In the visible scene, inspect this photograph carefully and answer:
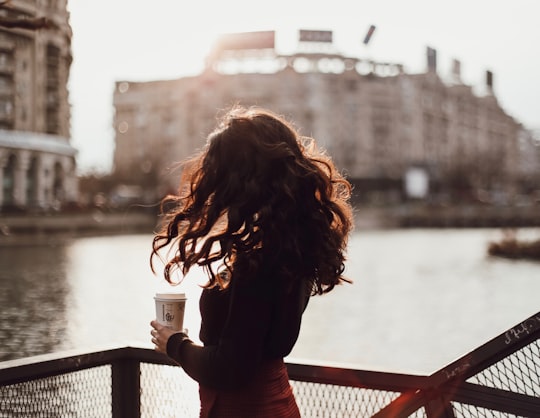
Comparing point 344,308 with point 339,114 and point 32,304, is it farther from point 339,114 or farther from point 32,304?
point 339,114

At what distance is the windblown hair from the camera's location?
1923mm

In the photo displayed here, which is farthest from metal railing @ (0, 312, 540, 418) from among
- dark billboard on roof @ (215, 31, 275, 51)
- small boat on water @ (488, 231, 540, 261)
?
small boat on water @ (488, 231, 540, 261)

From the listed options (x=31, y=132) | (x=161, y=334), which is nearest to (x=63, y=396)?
(x=161, y=334)

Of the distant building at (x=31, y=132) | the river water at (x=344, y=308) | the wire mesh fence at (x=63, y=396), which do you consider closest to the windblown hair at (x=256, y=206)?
the wire mesh fence at (x=63, y=396)

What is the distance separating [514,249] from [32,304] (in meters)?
20.6

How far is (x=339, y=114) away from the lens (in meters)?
92.0

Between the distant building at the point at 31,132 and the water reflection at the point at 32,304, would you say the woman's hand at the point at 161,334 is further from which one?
the distant building at the point at 31,132

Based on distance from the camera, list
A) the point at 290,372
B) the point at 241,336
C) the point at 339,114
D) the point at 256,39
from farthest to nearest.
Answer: the point at 339,114
the point at 256,39
the point at 290,372
the point at 241,336

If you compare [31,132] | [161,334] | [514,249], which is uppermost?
[31,132]

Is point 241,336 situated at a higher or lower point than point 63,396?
higher

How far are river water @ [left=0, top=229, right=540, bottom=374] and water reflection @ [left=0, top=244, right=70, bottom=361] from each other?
0.02m

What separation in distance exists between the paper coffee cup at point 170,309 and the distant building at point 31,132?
37675 millimetres

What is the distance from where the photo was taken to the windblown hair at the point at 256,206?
192cm

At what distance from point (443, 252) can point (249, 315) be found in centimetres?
3315
